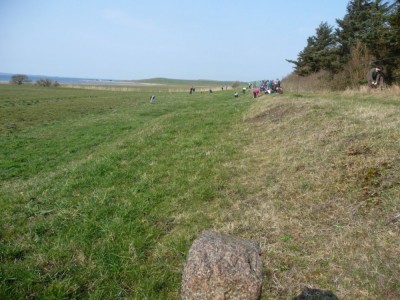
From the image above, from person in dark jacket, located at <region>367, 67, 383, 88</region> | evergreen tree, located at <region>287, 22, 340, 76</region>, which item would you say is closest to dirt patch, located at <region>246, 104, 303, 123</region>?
person in dark jacket, located at <region>367, 67, 383, 88</region>

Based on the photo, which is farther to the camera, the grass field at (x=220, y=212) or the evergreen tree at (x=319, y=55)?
the evergreen tree at (x=319, y=55)

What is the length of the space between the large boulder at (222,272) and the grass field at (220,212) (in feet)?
1.69

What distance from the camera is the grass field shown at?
418cm

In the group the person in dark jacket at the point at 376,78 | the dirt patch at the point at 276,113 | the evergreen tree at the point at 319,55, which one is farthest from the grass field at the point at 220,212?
the evergreen tree at the point at 319,55

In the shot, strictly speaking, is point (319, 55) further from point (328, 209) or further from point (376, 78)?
point (328, 209)

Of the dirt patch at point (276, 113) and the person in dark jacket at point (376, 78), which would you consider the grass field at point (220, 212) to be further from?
the person in dark jacket at point (376, 78)

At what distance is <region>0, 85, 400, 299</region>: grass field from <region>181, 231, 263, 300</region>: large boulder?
515 mm

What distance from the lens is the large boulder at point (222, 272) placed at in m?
3.53

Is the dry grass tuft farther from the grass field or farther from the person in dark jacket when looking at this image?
the person in dark jacket

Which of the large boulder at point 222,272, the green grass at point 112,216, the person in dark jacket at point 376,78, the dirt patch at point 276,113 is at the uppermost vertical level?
the person in dark jacket at point 376,78

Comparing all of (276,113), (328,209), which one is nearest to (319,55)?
(276,113)

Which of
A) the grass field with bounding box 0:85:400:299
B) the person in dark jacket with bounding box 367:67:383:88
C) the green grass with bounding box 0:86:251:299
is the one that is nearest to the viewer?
the grass field with bounding box 0:85:400:299

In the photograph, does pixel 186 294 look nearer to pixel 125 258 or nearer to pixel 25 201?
pixel 125 258

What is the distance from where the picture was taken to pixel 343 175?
6.17 metres
